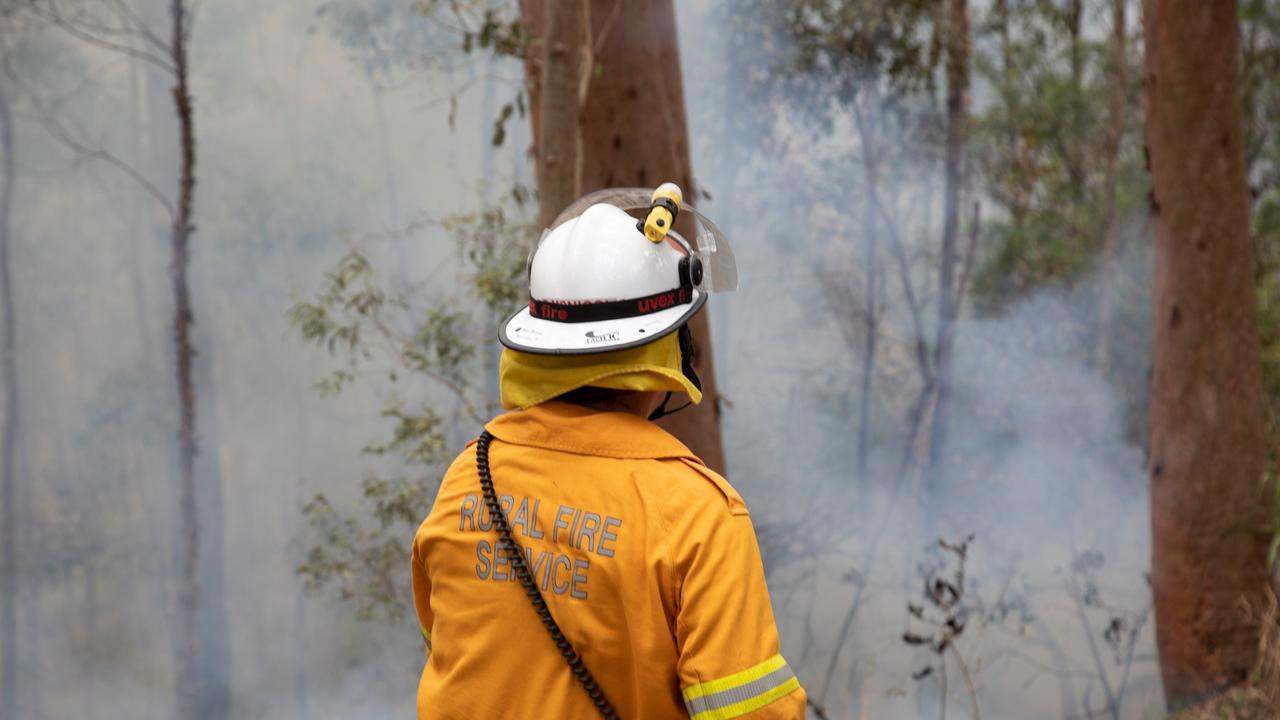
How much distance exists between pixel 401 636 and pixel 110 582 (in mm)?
2054

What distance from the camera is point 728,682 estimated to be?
1.32 metres

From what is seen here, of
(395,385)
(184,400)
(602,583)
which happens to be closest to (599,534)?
(602,583)

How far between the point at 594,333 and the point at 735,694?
0.49 m

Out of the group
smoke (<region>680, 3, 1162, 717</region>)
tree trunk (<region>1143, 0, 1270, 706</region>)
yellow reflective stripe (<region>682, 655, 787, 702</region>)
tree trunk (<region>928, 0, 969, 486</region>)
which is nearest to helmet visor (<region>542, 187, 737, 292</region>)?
yellow reflective stripe (<region>682, 655, 787, 702</region>)

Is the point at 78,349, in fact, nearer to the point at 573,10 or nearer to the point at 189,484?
the point at 189,484

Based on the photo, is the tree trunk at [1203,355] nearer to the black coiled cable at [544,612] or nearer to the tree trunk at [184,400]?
the black coiled cable at [544,612]

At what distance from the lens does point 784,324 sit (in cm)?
891

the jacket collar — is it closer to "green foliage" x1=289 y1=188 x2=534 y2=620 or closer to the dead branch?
"green foliage" x1=289 y1=188 x2=534 y2=620

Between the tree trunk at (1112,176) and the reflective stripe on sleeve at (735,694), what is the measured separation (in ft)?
25.6

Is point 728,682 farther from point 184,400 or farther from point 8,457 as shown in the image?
point 8,457

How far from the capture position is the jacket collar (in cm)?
145

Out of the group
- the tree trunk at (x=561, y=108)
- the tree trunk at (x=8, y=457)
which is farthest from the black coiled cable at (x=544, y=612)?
the tree trunk at (x=8, y=457)

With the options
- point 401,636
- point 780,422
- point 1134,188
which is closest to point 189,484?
point 401,636

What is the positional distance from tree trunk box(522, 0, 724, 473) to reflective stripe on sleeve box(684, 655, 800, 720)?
2.35m
